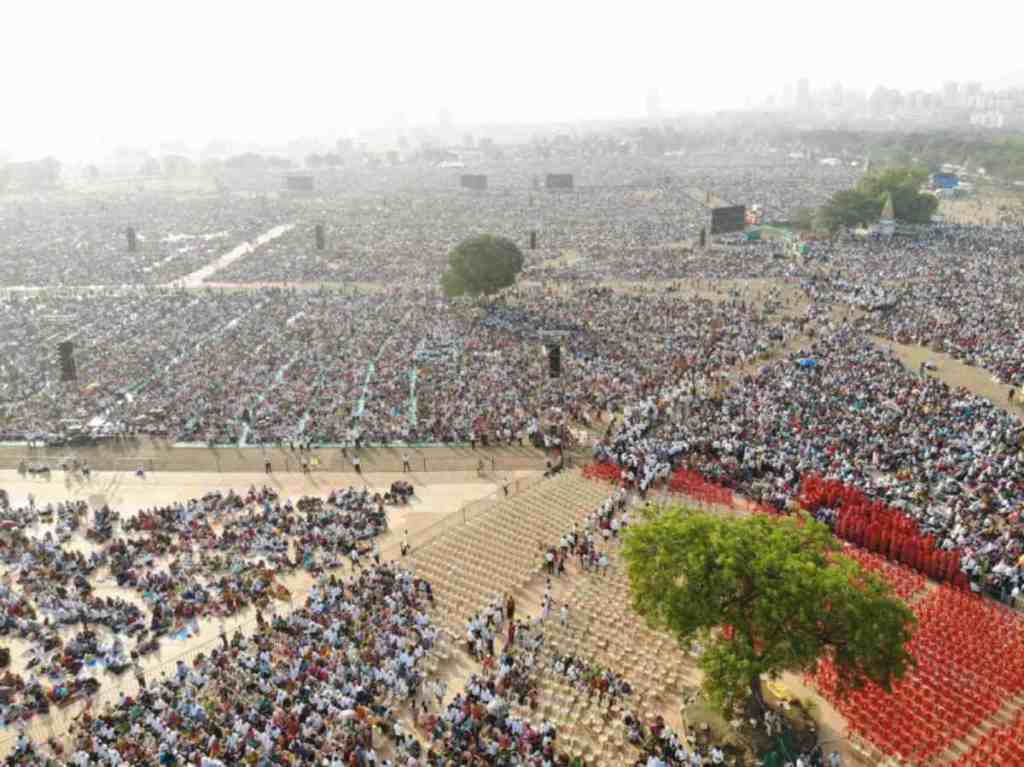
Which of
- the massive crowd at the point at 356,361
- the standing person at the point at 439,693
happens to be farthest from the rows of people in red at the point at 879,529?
the standing person at the point at 439,693

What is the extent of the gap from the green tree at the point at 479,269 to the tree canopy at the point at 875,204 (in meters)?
43.1

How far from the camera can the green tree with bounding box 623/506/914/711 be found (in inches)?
701

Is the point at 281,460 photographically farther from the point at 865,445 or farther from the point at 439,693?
the point at 865,445

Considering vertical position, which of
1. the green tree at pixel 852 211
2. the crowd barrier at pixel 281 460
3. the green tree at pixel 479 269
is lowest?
the crowd barrier at pixel 281 460

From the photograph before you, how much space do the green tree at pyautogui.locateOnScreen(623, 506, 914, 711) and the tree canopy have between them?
73580 millimetres

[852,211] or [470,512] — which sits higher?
[852,211]

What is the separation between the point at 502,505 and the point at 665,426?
33.4ft

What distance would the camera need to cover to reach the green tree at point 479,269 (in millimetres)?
58812

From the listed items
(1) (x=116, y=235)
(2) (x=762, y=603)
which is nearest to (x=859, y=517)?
(2) (x=762, y=603)

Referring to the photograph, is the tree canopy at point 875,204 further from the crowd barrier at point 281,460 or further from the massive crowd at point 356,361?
the crowd barrier at point 281,460

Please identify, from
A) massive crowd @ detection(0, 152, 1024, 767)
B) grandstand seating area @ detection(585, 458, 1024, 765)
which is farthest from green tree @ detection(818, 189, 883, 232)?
grandstand seating area @ detection(585, 458, 1024, 765)

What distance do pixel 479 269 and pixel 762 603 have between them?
4352 centimetres

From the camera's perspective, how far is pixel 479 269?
5869cm

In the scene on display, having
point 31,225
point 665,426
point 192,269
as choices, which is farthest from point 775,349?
point 31,225
